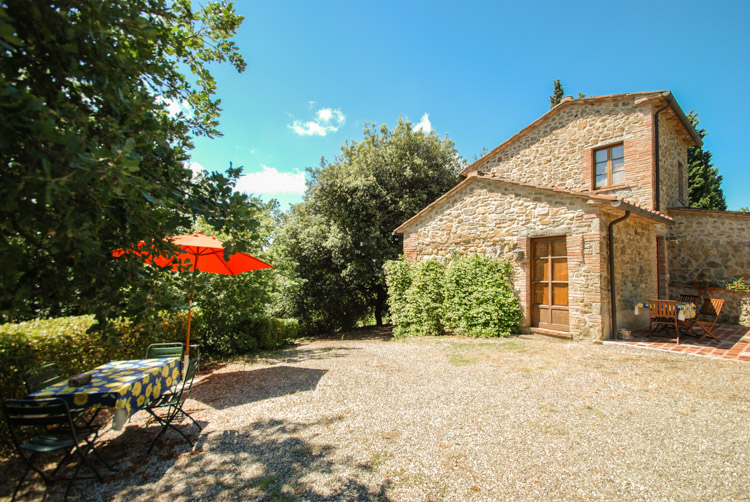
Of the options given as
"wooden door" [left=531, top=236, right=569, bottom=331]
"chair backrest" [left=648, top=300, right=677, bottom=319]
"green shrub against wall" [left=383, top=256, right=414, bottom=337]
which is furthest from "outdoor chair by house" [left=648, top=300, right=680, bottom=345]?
"green shrub against wall" [left=383, top=256, right=414, bottom=337]

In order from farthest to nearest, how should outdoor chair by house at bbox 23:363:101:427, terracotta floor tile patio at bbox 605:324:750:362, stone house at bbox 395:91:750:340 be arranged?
stone house at bbox 395:91:750:340, terracotta floor tile patio at bbox 605:324:750:362, outdoor chair by house at bbox 23:363:101:427

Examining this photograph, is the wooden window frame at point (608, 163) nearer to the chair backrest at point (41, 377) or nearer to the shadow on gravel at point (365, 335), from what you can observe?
the shadow on gravel at point (365, 335)

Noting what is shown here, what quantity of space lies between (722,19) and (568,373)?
8288mm

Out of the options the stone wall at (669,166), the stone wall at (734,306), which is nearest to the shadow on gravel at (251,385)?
the stone wall at (669,166)

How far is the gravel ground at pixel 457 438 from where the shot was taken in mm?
2646

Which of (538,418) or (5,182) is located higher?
(5,182)

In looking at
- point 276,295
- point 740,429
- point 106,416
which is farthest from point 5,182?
point 276,295

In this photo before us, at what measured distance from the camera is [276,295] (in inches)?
350

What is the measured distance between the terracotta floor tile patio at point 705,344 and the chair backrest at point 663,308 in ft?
2.00

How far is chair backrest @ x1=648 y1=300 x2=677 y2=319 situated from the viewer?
695 centimetres

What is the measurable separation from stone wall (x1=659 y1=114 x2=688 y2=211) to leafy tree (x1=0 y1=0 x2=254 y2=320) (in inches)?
461

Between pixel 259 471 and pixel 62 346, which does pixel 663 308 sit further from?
pixel 62 346

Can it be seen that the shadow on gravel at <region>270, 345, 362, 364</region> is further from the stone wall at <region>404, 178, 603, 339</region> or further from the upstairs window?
the upstairs window

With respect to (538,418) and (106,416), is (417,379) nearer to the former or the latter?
(538,418)
